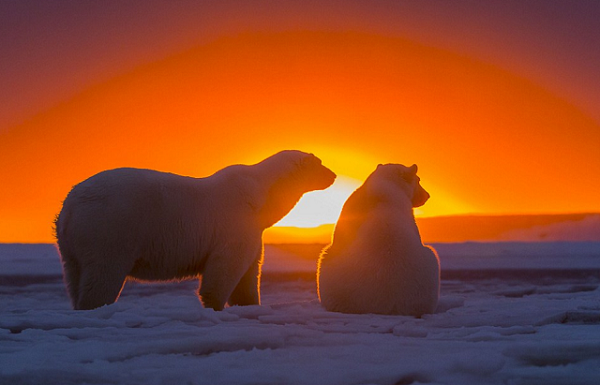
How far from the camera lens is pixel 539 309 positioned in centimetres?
581

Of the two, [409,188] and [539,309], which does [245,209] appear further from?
[539,309]

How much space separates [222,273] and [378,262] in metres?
1.67

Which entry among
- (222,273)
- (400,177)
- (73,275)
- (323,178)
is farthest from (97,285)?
(400,177)

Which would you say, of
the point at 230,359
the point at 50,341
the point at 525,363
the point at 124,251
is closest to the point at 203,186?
the point at 124,251

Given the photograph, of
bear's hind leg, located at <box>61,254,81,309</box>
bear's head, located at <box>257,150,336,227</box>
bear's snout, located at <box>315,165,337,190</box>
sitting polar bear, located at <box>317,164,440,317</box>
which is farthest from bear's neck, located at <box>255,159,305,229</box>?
bear's hind leg, located at <box>61,254,81,309</box>

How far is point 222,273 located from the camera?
6.40m

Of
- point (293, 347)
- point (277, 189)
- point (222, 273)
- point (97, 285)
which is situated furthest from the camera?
point (277, 189)

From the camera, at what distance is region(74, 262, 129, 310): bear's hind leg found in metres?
5.91

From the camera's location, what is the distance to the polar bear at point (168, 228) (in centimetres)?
596

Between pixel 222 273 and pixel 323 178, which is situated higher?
pixel 323 178

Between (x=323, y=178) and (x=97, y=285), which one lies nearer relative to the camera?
(x=97, y=285)

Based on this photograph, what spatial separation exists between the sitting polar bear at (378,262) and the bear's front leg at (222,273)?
2.75 feet

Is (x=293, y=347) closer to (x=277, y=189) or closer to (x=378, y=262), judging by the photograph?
(x=378, y=262)

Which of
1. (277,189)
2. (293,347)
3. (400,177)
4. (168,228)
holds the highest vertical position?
(400,177)
